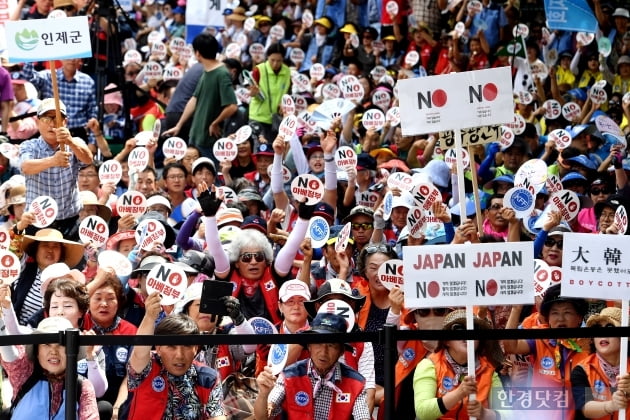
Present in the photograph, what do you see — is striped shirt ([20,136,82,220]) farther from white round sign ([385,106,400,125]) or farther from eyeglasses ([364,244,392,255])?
white round sign ([385,106,400,125])

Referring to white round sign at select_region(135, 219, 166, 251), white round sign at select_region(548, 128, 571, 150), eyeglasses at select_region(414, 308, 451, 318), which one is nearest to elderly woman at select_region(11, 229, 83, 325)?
white round sign at select_region(135, 219, 166, 251)

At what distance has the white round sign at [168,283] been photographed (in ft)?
25.5

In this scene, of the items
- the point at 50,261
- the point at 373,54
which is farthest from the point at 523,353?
the point at 373,54

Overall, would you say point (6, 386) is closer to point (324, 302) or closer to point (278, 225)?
point (324, 302)

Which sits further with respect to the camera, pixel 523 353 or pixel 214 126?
pixel 214 126

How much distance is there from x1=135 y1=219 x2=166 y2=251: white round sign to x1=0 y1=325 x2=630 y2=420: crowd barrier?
297cm

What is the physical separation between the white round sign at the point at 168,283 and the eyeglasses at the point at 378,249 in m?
1.49

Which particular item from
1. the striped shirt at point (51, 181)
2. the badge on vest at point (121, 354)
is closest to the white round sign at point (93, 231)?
the striped shirt at point (51, 181)

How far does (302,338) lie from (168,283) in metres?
1.62

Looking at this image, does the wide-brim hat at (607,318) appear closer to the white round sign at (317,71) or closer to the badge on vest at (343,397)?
the badge on vest at (343,397)

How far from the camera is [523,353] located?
649cm

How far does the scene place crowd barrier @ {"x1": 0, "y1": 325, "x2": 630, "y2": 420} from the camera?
247 inches

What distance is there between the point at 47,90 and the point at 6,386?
7876 millimetres

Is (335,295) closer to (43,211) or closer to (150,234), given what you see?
(150,234)
